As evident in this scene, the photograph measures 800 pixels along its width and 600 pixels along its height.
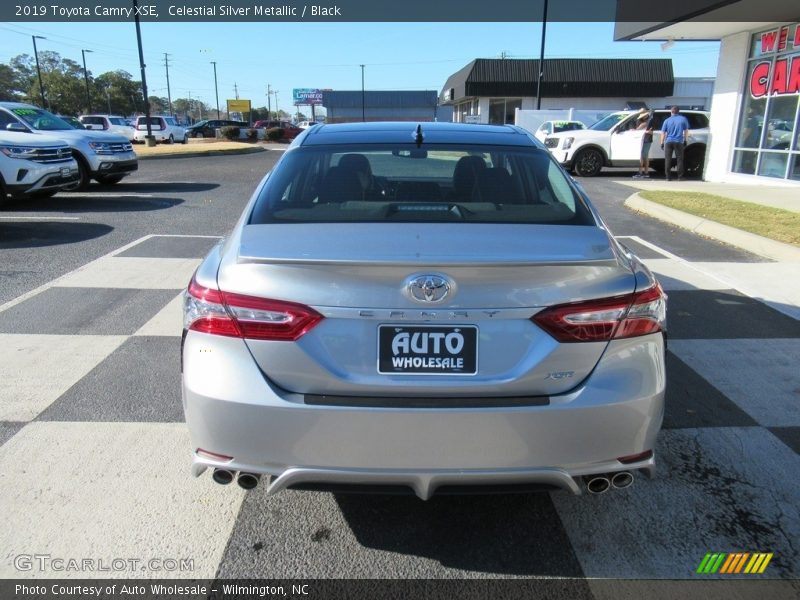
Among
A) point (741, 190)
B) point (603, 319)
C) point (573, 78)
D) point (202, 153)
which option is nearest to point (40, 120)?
point (202, 153)

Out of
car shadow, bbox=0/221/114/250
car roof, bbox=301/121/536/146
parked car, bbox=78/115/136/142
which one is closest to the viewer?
car roof, bbox=301/121/536/146

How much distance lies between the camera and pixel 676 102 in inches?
1743

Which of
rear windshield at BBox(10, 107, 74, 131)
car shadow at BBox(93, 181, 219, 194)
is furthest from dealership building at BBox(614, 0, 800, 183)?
rear windshield at BBox(10, 107, 74, 131)

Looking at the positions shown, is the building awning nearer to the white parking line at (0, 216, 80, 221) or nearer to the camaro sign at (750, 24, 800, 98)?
the camaro sign at (750, 24, 800, 98)

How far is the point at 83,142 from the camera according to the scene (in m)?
12.6

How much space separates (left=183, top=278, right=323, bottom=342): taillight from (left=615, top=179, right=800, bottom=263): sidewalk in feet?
23.3

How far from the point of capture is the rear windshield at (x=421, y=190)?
2.64 metres

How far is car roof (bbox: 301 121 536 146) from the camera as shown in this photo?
132 inches

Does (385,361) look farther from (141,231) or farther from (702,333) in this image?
(141,231)

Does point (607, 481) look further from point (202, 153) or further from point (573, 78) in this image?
point (573, 78)

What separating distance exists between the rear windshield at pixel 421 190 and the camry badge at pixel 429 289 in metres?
0.49

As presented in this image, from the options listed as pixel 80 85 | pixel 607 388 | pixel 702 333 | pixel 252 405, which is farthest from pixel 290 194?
pixel 80 85

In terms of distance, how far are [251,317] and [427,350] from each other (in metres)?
0.63

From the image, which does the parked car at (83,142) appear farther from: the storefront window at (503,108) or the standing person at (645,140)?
the storefront window at (503,108)
